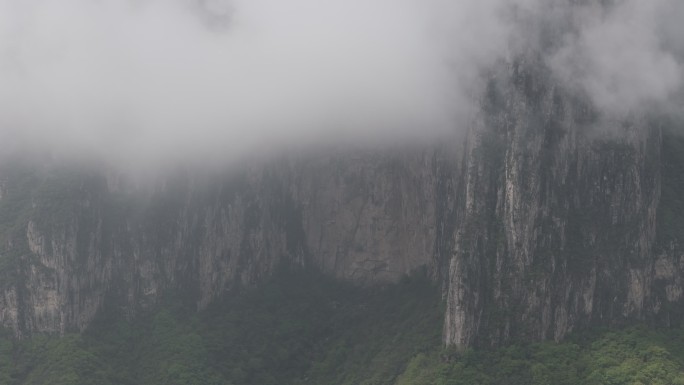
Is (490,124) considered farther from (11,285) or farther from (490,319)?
(11,285)

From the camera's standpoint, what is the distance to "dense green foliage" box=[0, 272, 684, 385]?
17500 cm

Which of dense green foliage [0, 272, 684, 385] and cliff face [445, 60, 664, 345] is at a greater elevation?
cliff face [445, 60, 664, 345]

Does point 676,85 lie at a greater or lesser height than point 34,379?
greater

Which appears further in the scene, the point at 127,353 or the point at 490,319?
the point at 127,353

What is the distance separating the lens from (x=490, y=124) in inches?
7308

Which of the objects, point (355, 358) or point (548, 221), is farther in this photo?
point (355, 358)

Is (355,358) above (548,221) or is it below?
below

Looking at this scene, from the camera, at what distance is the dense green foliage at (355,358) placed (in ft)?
574

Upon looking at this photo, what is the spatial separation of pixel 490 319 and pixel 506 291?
3377 millimetres

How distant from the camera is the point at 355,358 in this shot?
7598 inches

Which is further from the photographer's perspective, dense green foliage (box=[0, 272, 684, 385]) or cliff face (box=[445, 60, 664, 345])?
cliff face (box=[445, 60, 664, 345])

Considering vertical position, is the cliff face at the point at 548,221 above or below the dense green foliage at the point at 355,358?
above

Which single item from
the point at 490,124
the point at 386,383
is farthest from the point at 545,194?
the point at 386,383

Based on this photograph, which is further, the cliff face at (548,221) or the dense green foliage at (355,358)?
the cliff face at (548,221)
